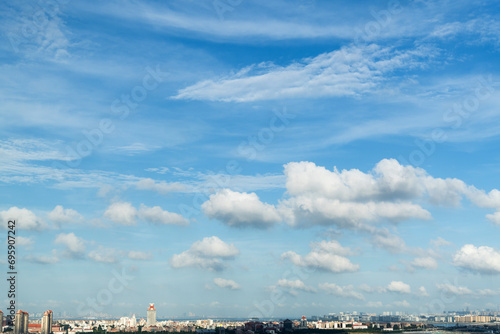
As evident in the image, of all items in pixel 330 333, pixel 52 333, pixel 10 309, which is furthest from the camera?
pixel 330 333

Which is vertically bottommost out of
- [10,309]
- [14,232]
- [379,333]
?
[379,333]

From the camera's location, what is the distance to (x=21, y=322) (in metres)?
161

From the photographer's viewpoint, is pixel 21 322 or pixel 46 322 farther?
pixel 46 322

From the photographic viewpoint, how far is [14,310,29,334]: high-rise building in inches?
6216

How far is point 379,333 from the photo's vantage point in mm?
199875

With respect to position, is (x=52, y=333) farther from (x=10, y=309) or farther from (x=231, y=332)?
(x=10, y=309)

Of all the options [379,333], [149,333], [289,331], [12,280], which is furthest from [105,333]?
[12,280]

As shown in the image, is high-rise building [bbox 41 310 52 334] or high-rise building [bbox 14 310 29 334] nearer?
high-rise building [bbox 14 310 29 334]

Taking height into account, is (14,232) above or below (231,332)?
above

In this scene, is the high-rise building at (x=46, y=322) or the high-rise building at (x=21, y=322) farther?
the high-rise building at (x=46, y=322)

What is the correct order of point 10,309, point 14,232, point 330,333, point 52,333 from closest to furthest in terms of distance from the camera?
point 14,232 → point 10,309 → point 52,333 → point 330,333

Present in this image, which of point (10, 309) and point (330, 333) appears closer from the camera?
point (10, 309)

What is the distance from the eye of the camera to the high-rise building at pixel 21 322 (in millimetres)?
157875

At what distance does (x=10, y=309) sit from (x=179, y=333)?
113 metres
